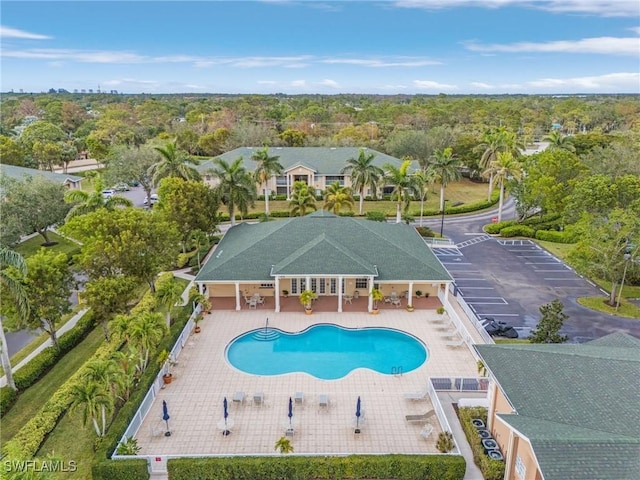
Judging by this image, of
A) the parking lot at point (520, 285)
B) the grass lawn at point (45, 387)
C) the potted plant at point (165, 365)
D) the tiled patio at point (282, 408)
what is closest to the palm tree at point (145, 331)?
the potted plant at point (165, 365)

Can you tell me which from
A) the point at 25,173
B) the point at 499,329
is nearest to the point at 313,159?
A: the point at 25,173

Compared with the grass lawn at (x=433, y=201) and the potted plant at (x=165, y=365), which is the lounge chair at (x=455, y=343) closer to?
A: the potted plant at (x=165, y=365)

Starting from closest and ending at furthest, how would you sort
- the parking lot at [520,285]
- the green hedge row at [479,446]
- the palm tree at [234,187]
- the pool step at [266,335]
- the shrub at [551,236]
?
the green hedge row at [479,446]
the pool step at [266,335]
the parking lot at [520,285]
the palm tree at [234,187]
the shrub at [551,236]

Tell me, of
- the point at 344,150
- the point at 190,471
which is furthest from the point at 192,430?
the point at 344,150

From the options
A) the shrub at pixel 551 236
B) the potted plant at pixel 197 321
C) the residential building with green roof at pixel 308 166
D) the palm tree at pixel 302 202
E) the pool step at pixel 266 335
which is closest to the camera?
the pool step at pixel 266 335

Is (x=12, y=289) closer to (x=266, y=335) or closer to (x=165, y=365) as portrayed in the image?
(x=165, y=365)
